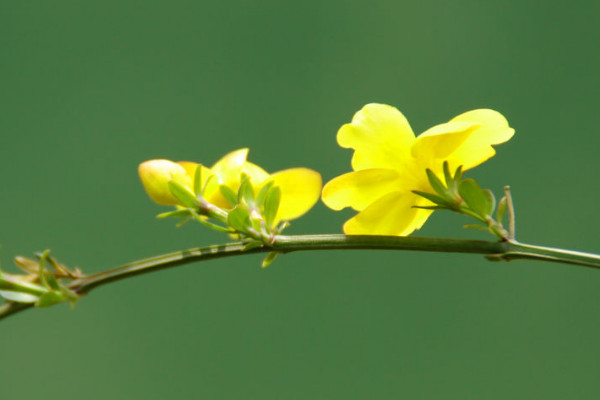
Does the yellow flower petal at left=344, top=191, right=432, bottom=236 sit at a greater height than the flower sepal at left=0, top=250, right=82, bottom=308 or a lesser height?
lesser

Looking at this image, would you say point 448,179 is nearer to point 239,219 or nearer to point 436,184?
point 436,184

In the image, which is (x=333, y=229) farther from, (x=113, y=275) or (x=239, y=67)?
(x=113, y=275)

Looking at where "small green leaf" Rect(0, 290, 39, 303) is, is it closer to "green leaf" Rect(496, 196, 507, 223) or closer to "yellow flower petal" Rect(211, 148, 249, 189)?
"yellow flower petal" Rect(211, 148, 249, 189)

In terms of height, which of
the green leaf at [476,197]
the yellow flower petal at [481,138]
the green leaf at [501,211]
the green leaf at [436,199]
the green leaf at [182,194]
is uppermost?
the green leaf at [182,194]

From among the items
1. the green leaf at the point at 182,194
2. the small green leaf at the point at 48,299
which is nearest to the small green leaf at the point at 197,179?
the green leaf at the point at 182,194

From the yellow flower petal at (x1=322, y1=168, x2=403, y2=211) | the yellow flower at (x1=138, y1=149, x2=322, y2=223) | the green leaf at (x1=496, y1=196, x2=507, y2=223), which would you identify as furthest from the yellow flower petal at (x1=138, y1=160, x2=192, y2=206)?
the green leaf at (x1=496, y1=196, x2=507, y2=223)

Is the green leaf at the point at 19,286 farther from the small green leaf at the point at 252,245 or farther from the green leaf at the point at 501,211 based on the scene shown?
the green leaf at the point at 501,211
